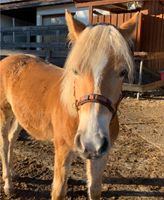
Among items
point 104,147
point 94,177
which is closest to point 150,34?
point 94,177

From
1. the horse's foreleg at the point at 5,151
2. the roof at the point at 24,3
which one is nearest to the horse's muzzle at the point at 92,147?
the horse's foreleg at the point at 5,151

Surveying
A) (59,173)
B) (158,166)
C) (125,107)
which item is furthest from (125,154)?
(125,107)

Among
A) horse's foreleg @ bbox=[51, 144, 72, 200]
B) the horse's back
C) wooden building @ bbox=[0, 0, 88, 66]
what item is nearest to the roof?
wooden building @ bbox=[0, 0, 88, 66]

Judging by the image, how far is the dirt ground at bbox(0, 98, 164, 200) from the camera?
11.0ft

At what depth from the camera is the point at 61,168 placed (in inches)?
105

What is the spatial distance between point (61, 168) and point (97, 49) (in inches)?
43.2

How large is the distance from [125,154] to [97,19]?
6.50 metres

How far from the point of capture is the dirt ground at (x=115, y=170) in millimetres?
3338

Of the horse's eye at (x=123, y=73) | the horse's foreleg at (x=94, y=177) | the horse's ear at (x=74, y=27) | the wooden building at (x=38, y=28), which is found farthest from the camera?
the wooden building at (x=38, y=28)

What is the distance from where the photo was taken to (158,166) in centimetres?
390

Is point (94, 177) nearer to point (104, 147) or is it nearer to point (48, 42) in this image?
point (104, 147)

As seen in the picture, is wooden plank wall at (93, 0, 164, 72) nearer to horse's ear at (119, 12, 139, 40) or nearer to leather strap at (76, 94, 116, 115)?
horse's ear at (119, 12, 139, 40)

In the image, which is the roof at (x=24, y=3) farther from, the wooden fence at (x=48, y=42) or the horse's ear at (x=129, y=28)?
the horse's ear at (x=129, y=28)

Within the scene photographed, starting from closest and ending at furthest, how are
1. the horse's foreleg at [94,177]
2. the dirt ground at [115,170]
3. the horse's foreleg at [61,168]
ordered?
the horse's foreleg at [61,168] < the horse's foreleg at [94,177] < the dirt ground at [115,170]
